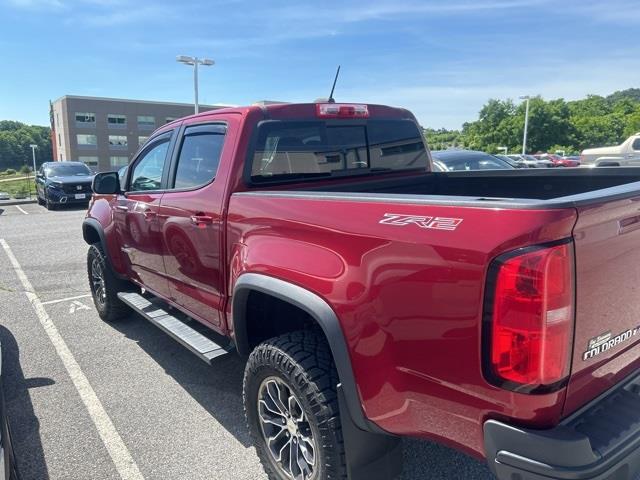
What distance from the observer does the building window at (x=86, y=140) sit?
58688mm

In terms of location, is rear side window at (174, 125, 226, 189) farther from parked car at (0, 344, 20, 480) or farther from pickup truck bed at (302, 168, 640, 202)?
parked car at (0, 344, 20, 480)

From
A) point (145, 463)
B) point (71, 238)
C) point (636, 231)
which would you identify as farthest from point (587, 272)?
point (71, 238)

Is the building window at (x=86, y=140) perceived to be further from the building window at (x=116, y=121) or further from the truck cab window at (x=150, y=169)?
the truck cab window at (x=150, y=169)

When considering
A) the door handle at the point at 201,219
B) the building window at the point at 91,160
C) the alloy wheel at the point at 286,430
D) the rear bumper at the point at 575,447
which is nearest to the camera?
the rear bumper at the point at 575,447

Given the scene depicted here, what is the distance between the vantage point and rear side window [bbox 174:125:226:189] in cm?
308

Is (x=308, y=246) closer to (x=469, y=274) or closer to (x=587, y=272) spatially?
(x=469, y=274)

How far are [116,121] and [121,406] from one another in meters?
64.9

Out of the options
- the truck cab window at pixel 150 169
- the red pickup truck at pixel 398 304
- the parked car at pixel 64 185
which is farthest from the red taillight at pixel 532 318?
the parked car at pixel 64 185

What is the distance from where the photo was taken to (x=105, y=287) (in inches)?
192

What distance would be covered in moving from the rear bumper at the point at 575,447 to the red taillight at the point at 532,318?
0.15m

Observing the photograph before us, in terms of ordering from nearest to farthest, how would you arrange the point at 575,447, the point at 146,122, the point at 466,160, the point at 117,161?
1. the point at 575,447
2. the point at 466,160
3. the point at 117,161
4. the point at 146,122

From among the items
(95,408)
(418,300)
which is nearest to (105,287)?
(95,408)

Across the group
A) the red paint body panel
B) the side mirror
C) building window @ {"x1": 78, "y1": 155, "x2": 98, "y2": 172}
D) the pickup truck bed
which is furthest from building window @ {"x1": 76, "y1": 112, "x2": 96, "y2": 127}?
the red paint body panel

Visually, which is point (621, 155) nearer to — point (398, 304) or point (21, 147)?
point (398, 304)
